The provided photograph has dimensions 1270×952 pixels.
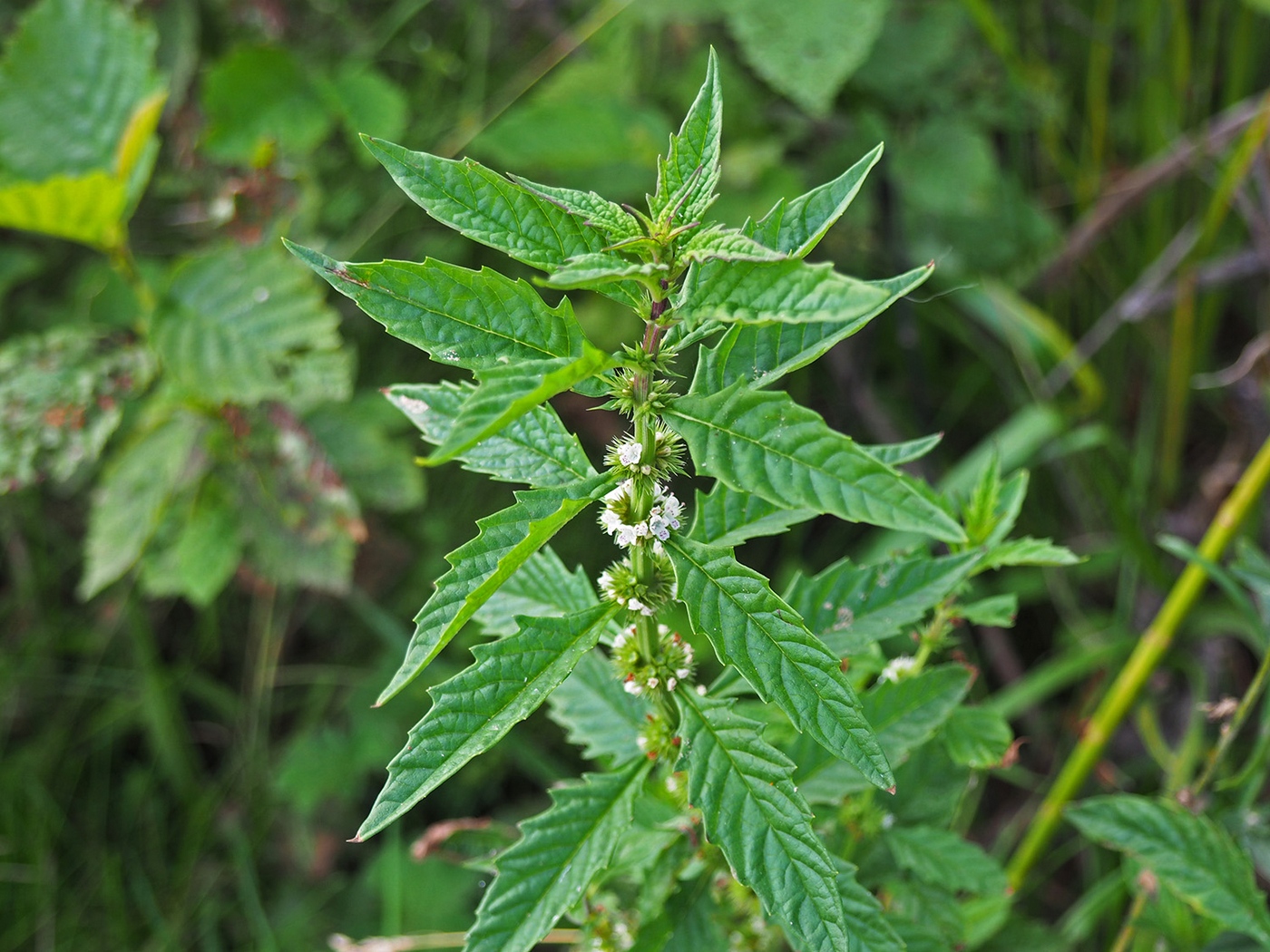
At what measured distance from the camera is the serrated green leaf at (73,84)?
76.9 inches

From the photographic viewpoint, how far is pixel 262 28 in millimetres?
2537

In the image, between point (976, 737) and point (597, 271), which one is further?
point (976, 737)

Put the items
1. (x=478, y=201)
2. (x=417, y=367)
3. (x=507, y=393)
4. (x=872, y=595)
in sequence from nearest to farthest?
(x=507, y=393), (x=478, y=201), (x=872, y=595), (x=417, y=367)

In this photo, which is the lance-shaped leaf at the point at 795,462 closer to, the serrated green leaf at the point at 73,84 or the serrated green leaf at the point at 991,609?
the serrated green leaf at the point at 991,609

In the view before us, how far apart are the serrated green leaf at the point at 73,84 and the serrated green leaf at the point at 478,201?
140 centimetres

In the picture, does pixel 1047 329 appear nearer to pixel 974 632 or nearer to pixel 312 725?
pixel 974 632

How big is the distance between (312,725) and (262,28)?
170 cm

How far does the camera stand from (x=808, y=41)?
84.5 inches

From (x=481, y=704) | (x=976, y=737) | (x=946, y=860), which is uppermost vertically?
(x=481, y=704)

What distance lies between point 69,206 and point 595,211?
1.32m

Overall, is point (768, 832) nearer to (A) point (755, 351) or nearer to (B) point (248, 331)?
(A) point (755, 351)

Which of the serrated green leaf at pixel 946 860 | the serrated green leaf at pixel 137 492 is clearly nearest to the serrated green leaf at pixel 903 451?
the serrated green leaf at pixel 946 860

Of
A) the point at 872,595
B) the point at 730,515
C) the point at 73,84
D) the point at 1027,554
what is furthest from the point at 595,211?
the point at 73,84

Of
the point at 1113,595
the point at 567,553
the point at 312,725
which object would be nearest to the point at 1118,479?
the point at 1113,595
